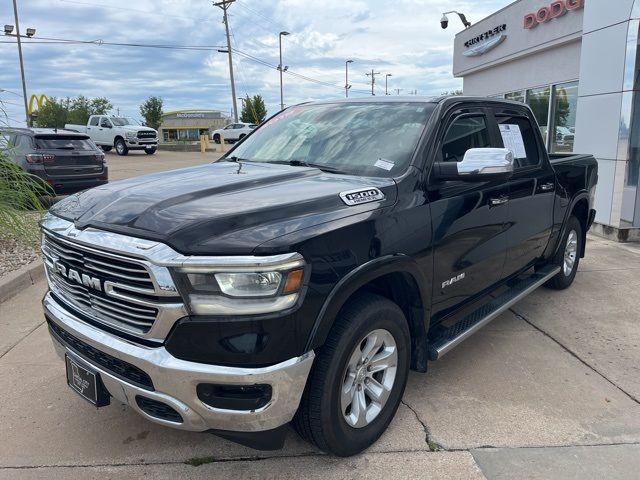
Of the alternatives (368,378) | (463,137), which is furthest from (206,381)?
(463,137)

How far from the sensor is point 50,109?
46.9 meters

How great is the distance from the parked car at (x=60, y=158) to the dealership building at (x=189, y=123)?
2393 inches

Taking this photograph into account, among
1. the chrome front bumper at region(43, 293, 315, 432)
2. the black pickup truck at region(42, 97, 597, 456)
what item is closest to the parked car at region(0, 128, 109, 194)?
the black pickup truck at region(42, 97, 597, 456)

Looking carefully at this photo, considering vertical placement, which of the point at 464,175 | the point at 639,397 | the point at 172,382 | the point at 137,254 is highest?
the point at 464,175

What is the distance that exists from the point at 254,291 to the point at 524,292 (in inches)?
114

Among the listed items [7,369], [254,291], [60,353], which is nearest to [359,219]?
[254,291]

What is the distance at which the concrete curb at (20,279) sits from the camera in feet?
17.1

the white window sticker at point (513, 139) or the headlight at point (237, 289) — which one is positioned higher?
the white window sticker at point (513, 139)

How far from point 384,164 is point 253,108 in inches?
2054

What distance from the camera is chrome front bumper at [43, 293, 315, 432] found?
2143 mm

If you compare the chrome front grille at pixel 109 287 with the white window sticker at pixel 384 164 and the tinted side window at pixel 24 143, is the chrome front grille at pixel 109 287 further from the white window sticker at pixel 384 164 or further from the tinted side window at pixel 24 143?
the tinted side window at pixel 24 143

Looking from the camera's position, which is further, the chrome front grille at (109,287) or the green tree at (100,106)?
the green tree at (100,106)

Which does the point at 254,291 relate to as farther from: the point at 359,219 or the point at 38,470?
the point at 38,470

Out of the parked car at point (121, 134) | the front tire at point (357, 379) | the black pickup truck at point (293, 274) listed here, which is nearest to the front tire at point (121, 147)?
the parked car at point (121, 134)
